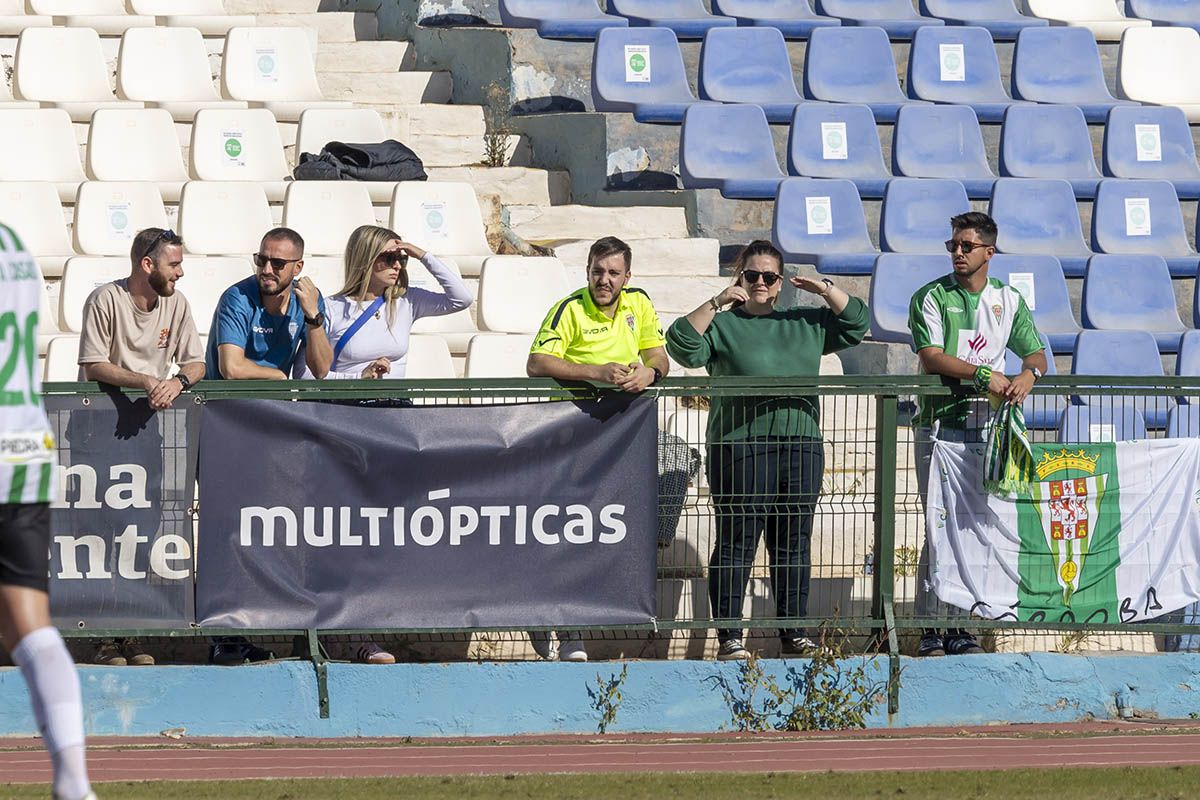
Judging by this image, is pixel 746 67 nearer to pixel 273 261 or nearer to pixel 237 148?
pixel 237 148

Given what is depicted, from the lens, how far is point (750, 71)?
12.7 meters

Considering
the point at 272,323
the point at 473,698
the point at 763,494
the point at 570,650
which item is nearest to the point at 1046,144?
the point at 763,494

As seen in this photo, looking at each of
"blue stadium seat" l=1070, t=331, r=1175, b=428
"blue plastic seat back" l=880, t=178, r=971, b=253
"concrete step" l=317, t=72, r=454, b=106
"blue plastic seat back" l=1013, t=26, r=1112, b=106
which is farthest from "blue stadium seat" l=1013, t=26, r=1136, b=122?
"concrete step" l=317, t=72, r=454, b=106

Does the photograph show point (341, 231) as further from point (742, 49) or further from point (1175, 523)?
point (1175, 523)

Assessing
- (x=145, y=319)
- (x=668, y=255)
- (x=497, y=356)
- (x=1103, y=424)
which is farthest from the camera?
(x=668, y=255)

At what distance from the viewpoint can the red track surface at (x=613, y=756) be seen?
21.7 feet

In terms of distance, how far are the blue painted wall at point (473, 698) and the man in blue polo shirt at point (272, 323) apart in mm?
1329

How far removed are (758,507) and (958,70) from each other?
21.4 ft

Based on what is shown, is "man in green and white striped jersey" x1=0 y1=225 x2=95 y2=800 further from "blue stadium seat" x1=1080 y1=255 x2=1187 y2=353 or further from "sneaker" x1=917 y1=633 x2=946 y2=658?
"blue stadium seat" x1=1080 y1=255 x2=1187 y2=353

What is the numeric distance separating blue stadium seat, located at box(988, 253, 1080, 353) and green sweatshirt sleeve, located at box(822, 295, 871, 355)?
3.52 meters

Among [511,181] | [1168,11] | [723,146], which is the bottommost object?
[511,181]

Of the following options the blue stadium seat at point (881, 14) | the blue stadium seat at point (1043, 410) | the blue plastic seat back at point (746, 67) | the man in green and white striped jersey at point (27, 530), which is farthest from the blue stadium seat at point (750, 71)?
the man in green and white striped jersey at point (27, 530)

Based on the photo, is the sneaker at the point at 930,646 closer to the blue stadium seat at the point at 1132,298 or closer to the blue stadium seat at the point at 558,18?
the blue stadium seat at the point at 1132,298

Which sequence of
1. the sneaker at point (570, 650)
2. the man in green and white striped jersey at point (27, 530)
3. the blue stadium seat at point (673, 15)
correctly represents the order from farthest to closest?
1. the blue stadium seat at point (673, 15)
2. the sneaker at point (570, 650)
3. the man in green and white striped jersey at point (27, 530)
